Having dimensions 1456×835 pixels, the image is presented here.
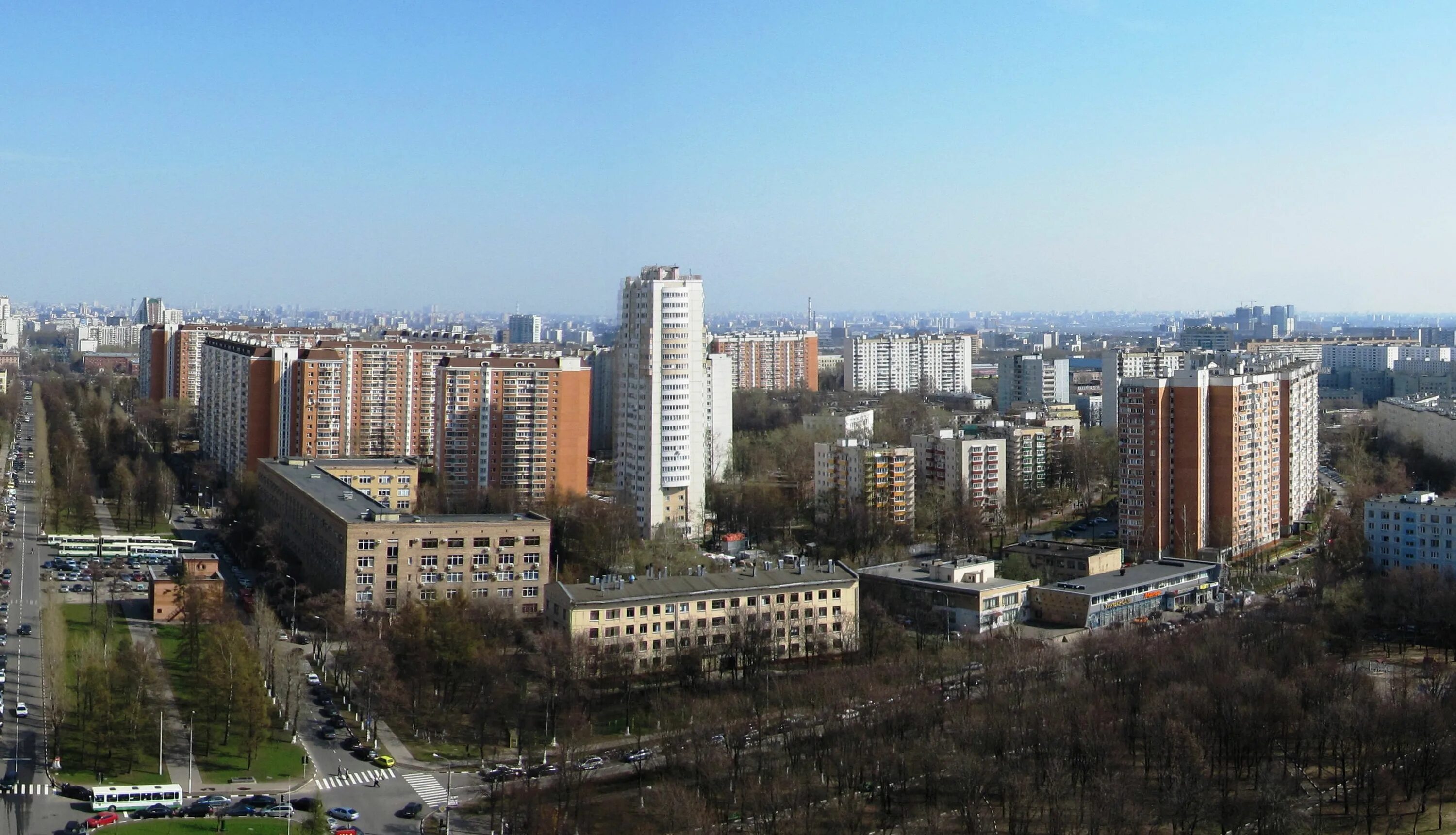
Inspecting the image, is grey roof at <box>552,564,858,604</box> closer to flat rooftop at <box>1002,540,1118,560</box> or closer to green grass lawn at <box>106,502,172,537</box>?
flat rooftop at <box>1002,540,1118,560</box>

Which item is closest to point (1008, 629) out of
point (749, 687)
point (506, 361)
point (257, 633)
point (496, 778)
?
point (749, 687)

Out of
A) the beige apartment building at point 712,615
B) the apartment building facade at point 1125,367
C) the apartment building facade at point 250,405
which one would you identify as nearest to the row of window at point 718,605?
the beige apartment building at point 712,615

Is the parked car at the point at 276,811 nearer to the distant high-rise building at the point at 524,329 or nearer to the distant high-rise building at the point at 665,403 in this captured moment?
the distant high-rise building at the point at 665,403

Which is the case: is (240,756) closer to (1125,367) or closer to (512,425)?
(512,425)

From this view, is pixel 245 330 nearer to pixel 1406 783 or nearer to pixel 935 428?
pixel 935 428

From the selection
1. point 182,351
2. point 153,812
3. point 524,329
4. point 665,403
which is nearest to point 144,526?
point 665,403

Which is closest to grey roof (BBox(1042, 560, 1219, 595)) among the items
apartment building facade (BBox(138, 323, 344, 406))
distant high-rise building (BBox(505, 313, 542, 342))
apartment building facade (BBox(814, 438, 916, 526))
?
apartment building facade (BBox(814, 438, 916, 526))
